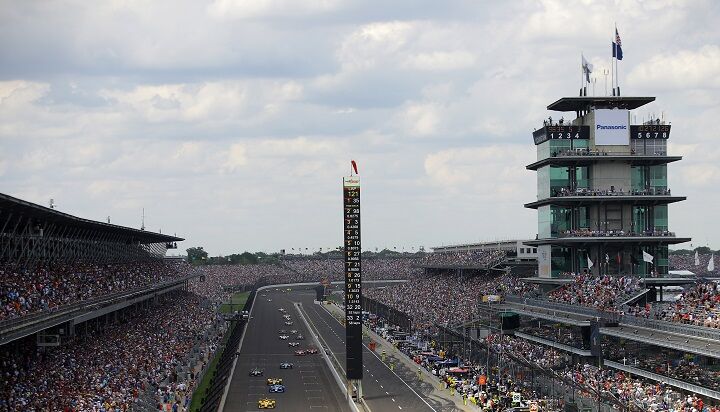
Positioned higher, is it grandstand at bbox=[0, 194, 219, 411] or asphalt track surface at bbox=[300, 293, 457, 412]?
grandstand at bbox=[0, 194, 219, 411]

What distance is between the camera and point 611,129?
9231cm

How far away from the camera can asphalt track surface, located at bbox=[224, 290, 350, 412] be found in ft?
236

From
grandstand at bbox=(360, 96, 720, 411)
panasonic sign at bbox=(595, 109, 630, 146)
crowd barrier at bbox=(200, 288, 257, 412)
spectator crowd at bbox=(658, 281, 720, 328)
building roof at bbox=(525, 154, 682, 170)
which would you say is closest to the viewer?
spectator crowd at bbox=(658, 281, 720, 328)

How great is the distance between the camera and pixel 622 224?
91938 mm

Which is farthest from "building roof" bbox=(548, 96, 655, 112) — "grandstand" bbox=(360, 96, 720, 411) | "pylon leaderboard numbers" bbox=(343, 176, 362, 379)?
"pylon leaderboard numbers" bbox=(343, 176, 362, 379)

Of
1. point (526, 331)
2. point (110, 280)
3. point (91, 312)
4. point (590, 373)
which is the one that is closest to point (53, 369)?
point (91, 312)

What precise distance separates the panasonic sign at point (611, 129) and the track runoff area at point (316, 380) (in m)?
27.4

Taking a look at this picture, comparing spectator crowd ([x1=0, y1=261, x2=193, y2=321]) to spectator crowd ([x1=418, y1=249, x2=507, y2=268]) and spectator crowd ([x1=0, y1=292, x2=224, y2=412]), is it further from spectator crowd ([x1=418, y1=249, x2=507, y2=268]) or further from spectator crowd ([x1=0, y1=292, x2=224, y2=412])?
spectator crowd ([x1=418, y1=249, x2=507, y2=268])

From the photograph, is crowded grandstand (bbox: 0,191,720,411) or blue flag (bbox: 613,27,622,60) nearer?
crowded grandstand (bbox: 0,191,720,411)

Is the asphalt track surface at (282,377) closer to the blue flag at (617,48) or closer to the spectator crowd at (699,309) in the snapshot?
the spectator crowd at (699,309)

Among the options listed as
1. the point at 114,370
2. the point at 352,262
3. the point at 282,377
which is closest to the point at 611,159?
the point at 352,262

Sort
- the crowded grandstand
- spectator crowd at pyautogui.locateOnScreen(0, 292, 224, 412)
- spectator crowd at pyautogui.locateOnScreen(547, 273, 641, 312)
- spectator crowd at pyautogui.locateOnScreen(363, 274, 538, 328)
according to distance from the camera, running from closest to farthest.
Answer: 1. spectator crowd at pyautogui.locateOnScreen(0, 292, 224, 412)
2. the crowded grandstand
3. spectator crowd at pyautogui.locateOnScreen(547, 273, 641, 312)
4. spectator crowd at pyautogui.locateOnScreen(363, 274, 538, 328)

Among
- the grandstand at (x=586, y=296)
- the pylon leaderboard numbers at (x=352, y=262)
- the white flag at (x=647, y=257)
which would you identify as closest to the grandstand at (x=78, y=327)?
the pylon leaderboard numbers at (x=352, y=262)

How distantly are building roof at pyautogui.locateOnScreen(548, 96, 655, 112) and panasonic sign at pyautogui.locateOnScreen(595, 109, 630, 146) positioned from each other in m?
1.43
